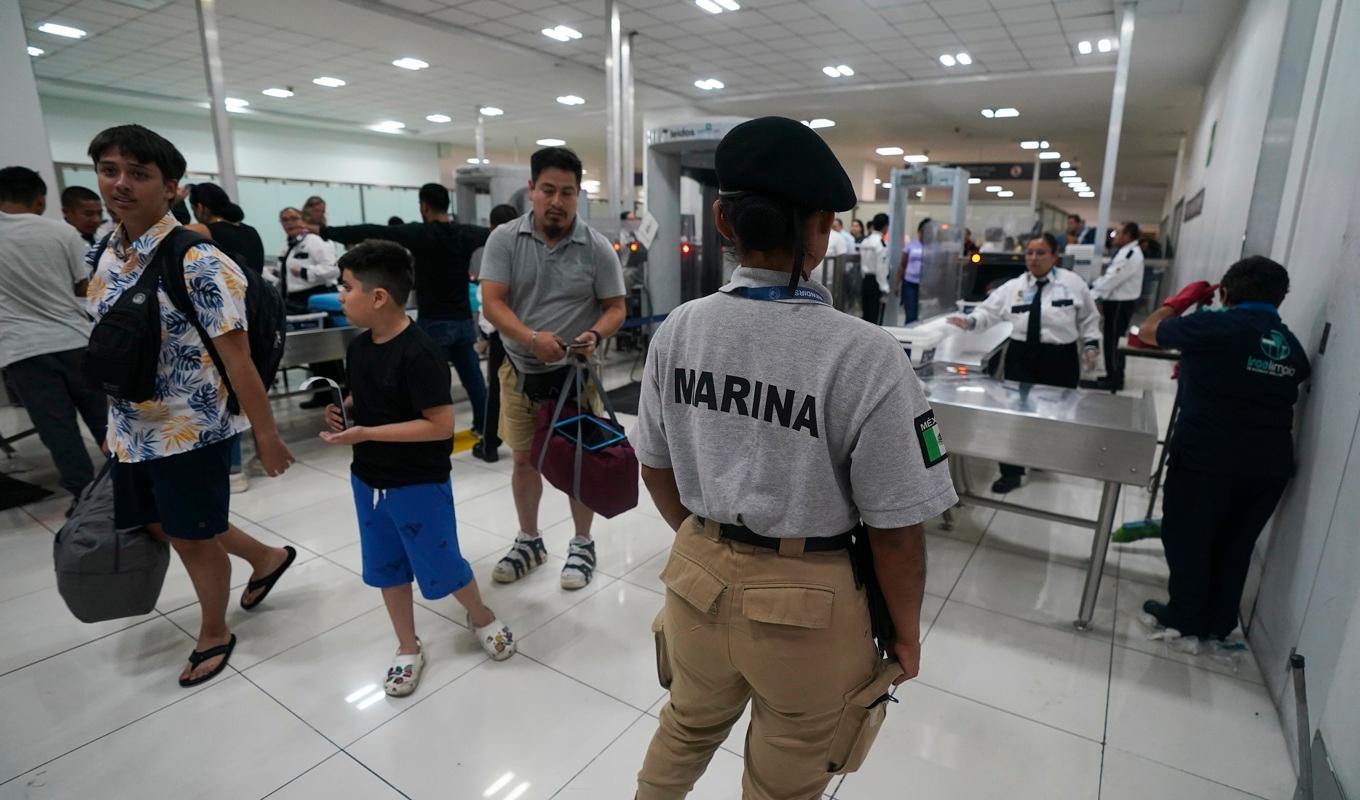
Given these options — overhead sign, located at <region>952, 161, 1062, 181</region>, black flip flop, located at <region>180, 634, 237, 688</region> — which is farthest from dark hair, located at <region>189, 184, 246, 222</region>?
overhead sign, located at <region>952, 161, 1062, 181</region>

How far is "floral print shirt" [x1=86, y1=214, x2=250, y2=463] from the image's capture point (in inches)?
70.5

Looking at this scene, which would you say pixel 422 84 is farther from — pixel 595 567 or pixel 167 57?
pixel 595 567

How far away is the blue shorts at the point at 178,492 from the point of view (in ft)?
6.31

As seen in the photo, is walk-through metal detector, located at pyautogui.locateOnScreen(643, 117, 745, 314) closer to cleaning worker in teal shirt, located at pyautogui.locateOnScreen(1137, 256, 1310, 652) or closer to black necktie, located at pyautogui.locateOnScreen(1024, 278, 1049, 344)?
black necktie, located at pyautogui.locateOnScreen(1024, 278, 1049, 344)

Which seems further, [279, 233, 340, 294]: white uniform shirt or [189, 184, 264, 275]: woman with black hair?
[279, 233, 340, 294]: white uniform shirt

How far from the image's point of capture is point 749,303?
3.31ft

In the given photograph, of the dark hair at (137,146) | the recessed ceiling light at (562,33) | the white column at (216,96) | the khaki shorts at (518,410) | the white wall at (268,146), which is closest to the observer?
the dark hair at (137,146)

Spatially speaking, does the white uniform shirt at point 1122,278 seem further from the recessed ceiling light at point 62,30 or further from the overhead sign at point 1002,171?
the recessed ceiling light at point 62,30

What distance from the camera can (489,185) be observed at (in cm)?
719

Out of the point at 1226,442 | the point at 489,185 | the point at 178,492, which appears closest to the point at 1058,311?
the point at 1226,442

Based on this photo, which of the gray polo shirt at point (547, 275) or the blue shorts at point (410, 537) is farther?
the gray polo shirt at point (547, 275)

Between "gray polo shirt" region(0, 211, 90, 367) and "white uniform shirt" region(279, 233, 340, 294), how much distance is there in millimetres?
1419

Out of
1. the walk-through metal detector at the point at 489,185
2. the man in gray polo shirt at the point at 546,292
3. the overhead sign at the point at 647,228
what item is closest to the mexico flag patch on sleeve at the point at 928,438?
the man in gray polo shirt at the point at 546,292

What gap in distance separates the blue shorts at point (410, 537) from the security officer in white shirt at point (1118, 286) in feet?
20.2
